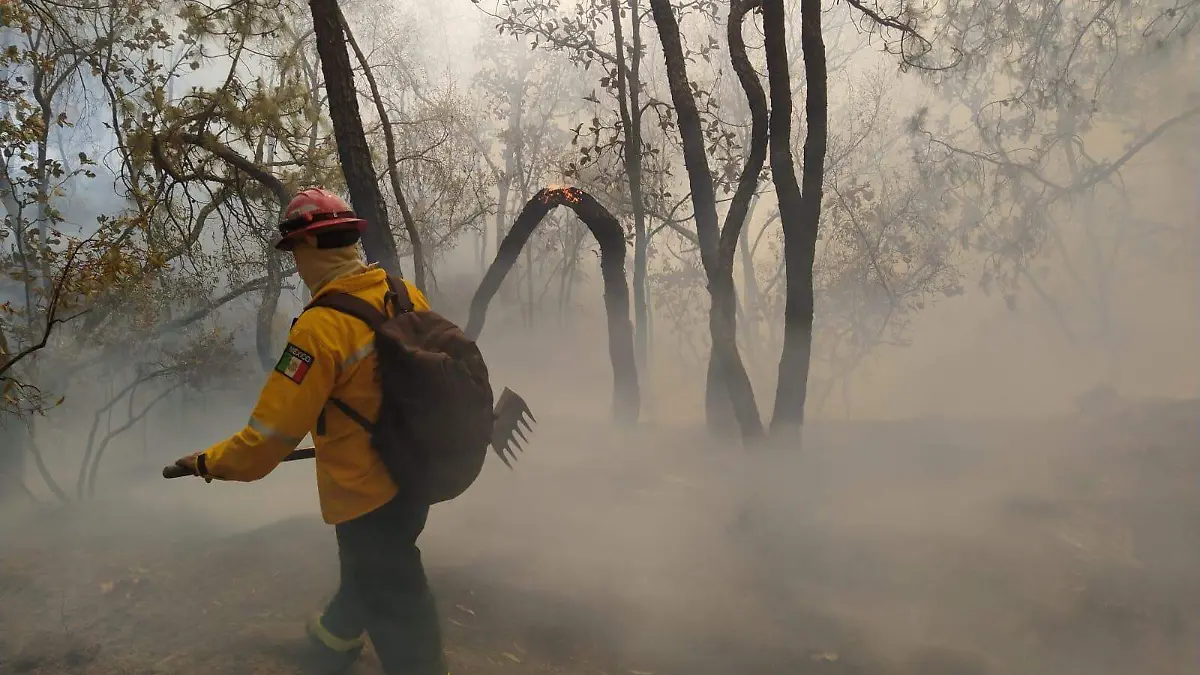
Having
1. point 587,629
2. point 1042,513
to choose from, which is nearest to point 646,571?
point 587,629

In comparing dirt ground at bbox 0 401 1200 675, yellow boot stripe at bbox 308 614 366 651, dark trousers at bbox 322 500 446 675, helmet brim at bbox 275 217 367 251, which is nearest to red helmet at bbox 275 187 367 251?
helmet brim at bbox 275 217 367 251

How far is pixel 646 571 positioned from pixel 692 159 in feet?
11.4

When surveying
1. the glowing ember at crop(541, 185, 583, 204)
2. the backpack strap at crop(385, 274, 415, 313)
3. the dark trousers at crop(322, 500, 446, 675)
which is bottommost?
the dark trousers at crop(322, 500, 446, 675)

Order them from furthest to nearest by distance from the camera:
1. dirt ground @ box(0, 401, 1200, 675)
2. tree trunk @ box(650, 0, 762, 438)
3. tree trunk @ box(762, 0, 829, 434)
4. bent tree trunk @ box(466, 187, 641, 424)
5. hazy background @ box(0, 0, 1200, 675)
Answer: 1. bent tree trunk @ box(466, 187, 641, 424)
2. tree trunk @ box(650, 0, 762, 438)
3. tree trunk @ box(762, 0, 829, 434)
4. hazy background @ box(0, 0, 1200, 675)
5. dirt ground @ box(0, 401, 1200, 675)

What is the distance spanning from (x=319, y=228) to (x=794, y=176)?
408 cm

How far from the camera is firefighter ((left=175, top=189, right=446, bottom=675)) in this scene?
6.68 feet

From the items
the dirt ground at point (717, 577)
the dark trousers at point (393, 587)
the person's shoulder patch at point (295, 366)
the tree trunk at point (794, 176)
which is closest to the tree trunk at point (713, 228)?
the tree trunk at point (794, 176)

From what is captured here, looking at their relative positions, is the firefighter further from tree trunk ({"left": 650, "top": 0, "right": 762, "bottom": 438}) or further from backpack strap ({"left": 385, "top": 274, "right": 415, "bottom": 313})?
tree trunk ({"left": 650, "top": 0, "right": 762, "bottom": 438})

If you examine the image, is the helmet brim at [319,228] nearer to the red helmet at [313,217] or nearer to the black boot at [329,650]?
the red helmet at [313,217]

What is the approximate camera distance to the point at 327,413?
7.33 ft

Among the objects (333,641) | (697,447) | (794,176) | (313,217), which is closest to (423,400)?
(313,217)

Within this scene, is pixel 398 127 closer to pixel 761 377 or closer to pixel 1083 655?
pixel 761 377

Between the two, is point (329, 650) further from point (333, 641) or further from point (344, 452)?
point (344, 452)

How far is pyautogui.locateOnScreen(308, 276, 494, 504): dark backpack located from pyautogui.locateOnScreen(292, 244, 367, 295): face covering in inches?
4.8
